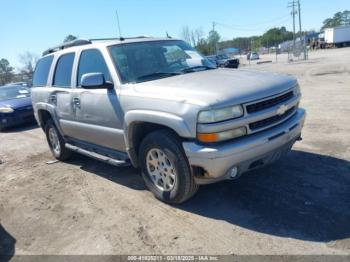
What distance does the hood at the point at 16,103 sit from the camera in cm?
1176

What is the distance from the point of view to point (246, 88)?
3830 mm

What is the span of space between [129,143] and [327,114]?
5517 mm

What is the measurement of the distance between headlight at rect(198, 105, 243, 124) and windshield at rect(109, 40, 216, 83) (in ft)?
4.24

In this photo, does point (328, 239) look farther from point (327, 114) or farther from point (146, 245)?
point (327, 114)

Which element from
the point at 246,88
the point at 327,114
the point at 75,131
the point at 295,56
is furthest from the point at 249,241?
the point at 295,56

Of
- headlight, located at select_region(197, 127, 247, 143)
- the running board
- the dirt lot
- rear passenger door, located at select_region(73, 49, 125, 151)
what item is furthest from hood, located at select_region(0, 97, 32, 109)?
headlight, located at select_region(197, 127, 247, 143)

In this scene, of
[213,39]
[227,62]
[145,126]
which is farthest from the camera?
[213,39]

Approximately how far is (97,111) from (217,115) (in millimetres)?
2058

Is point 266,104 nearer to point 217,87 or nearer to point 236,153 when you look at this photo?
point 217,87

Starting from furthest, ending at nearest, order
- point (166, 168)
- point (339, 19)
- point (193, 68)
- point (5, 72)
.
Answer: point (339, 19) → point (5, 72) → point (193, 68) → point (166, 168)

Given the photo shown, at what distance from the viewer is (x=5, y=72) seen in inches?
2429

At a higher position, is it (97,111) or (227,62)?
(97,111)

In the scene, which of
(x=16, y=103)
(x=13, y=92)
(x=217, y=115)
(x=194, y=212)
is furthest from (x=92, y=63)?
(x=13, y=92)

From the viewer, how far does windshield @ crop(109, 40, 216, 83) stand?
4676 millimetres
